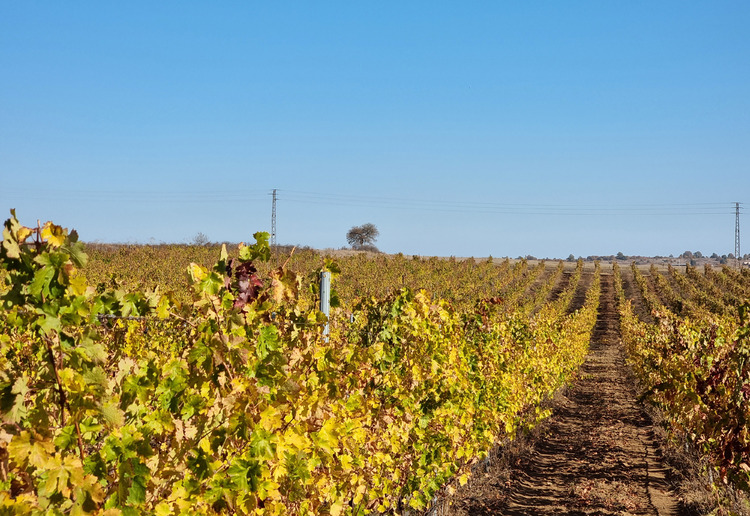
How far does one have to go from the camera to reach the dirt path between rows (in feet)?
22.7

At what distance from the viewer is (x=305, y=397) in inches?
129

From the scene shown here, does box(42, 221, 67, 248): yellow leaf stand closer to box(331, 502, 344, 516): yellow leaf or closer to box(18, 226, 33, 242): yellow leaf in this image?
box(18, 226, 33, 242): yellow leaf

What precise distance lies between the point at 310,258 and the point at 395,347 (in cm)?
4053

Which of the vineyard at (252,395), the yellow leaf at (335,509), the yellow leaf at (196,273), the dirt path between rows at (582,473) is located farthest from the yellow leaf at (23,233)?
the dirt path between rows at (582,473)

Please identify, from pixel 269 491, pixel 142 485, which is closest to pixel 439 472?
pixel 269 491

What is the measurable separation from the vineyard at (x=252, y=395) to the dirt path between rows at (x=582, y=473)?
0.71 m

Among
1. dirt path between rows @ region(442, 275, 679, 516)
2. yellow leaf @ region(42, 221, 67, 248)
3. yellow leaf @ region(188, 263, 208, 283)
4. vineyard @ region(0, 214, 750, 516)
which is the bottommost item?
dirt path between rows @ region(442, 275, 679, 516)

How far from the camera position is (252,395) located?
277 cm

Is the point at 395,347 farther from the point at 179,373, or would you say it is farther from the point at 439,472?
the point at 179,373

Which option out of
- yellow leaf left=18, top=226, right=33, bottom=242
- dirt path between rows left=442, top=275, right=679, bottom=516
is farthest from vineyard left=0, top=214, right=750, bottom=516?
dirt path between rows left=442, top=275, right=679, bottom=516

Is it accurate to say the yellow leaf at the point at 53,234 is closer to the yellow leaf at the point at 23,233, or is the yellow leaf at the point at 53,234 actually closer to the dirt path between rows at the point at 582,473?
the yellow leaf at the point at 23,233

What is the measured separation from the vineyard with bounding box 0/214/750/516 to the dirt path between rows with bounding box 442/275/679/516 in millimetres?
710

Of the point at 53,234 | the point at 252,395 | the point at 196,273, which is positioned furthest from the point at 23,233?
the point at 252,395

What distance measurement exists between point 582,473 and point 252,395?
6.67 m
